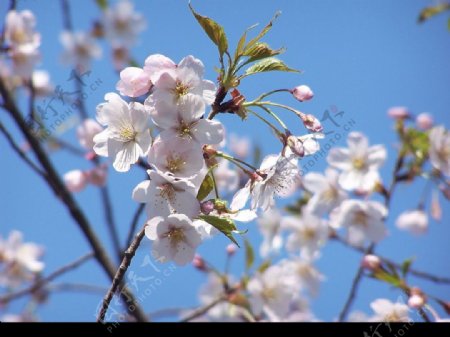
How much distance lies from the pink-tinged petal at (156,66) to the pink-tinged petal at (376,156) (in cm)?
167

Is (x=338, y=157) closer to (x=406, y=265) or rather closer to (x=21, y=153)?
(x=406, y=265)

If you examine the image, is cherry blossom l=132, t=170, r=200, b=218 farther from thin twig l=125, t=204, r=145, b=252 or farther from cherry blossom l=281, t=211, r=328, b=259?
cherry blossom l=281, t=211, r=328, b=259

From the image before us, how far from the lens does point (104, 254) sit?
2.27 metres

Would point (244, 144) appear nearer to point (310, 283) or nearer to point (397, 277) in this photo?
point (310, 283)

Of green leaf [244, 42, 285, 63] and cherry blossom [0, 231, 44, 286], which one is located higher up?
cherry blossom [0, 231, 44, 286]

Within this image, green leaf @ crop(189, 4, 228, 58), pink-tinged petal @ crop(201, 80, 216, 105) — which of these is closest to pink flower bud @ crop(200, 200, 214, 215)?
pink-tinged petal @ crop(201, 80, 216, 105)

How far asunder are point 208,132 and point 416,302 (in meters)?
1.17

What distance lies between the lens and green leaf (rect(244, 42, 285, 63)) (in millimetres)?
1302

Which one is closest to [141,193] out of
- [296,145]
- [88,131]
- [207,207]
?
[207,207]

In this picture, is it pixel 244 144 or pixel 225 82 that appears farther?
pixel 244 144

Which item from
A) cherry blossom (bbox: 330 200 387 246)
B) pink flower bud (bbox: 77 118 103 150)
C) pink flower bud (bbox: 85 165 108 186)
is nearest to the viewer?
pink flower bud (bbox: 77 118 103 150)

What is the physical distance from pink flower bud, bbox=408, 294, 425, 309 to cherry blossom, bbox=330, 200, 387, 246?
664mm
